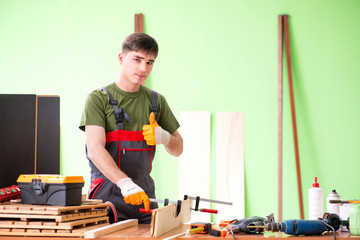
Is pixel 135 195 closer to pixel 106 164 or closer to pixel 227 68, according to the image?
pixel 106 164

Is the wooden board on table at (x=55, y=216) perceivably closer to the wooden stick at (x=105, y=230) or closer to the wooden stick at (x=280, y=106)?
the wooden stick at (x=105, y=230)

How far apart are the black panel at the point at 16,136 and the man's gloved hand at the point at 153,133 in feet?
2.11

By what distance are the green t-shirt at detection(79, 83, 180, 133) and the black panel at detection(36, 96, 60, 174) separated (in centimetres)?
20

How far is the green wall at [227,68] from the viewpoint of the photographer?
4242 millimetres

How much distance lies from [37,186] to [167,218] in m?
0.58

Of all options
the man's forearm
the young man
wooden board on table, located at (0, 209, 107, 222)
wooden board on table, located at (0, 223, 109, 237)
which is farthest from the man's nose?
wooden board on table, located at (0, 223, 109, 237)

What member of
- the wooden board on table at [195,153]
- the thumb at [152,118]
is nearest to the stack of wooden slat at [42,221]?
the thumb at [152,118]

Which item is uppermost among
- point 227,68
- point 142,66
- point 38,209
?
point 227,68

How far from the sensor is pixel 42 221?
1.90 m

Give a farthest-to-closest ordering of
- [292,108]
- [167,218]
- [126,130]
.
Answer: [292,108], [126,130], [167,218]

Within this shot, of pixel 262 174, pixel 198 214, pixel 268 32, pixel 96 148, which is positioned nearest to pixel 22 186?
pixel 96 148

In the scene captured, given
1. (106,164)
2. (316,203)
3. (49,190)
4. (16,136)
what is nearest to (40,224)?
(49,190)

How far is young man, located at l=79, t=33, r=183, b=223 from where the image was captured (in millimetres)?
2486

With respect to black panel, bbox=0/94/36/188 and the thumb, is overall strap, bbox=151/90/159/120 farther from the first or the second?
black panel, bbox=0/94/36/188
